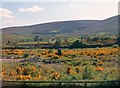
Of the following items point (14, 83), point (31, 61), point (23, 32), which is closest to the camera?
point (14, 83)

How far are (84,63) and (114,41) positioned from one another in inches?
151

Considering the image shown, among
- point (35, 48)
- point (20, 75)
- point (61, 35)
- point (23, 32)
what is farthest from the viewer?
point (23, 32)

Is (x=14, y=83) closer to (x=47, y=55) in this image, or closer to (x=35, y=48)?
(x=47, y=55)

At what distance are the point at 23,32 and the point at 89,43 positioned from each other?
946cm

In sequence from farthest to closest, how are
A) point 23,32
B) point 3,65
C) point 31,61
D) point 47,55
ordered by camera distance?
point 23,32, point 47,55, point 31,61, point 3,65

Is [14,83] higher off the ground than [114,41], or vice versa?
[114,41]

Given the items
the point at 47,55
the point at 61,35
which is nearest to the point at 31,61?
the point at 47,55

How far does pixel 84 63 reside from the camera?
1329cm

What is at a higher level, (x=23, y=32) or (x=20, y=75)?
(x=23, y=32)

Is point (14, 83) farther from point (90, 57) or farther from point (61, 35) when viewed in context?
point (61, 35)

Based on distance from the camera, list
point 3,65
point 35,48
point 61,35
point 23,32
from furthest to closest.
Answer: point 23,32, point 61,35, point 35,48, point 3,65

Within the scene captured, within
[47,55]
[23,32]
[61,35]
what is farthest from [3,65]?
[23,32]

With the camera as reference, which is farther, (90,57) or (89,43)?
(89,43)

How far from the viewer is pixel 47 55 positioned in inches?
604
